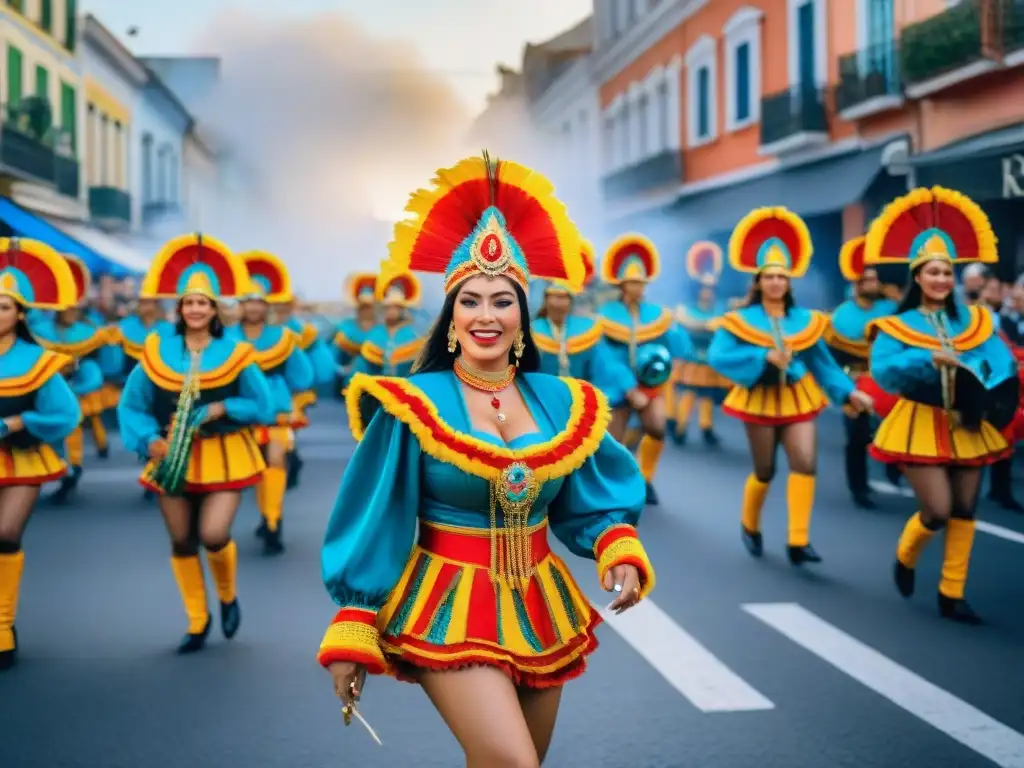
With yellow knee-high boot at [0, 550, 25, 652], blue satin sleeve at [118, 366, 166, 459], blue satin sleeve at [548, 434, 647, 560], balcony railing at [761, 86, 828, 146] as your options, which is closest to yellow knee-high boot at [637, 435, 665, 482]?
blue satin sleeve at [118, 366, 166, 459]

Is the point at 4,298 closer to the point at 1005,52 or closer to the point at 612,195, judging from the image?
the point at 1005,52

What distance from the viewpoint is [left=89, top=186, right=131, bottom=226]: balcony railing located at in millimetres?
34625

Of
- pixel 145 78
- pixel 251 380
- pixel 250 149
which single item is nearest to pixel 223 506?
pixel 251 380

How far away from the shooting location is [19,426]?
254 inches

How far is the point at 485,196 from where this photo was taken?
3.71 m

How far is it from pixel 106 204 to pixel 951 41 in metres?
23.8

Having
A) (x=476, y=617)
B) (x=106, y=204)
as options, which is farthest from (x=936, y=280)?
(x=106, y=204)

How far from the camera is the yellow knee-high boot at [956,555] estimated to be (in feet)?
23.1

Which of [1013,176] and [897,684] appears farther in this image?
[1013,176]

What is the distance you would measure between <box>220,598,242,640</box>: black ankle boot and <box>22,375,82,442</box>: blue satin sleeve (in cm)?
122

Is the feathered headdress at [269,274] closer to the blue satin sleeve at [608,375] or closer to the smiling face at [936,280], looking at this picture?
the blue satin sleeve at [608,375]

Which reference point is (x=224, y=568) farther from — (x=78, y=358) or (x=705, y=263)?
(x=705, y=263)

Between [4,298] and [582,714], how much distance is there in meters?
3.56

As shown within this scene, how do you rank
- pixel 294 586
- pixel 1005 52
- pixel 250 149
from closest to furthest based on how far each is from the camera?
pixel 294 586 < pixel 1005 52 < pixel 250 149
